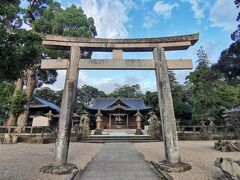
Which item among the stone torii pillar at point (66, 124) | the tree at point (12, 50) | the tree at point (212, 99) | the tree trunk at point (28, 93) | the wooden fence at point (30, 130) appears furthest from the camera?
the tree at point (212, 99)

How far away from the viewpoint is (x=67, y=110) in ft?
22.4

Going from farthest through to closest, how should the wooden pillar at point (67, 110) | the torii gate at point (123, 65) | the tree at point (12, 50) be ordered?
1. the torii gate at point (123, 65)
2. the wooden pillar at point (67, 110)
3. the tree at point (12, 50)

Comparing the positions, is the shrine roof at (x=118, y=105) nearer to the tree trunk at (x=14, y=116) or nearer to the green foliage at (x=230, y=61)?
the tree trunk at (x=14, y=116)

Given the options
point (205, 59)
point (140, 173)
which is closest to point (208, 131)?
point (140, 173)

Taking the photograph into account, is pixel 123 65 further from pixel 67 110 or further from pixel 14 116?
pixel 14 116

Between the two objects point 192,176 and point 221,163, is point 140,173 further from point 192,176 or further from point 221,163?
point 221,163

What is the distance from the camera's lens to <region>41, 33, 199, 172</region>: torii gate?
6.67 m

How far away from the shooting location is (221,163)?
4.99 metres

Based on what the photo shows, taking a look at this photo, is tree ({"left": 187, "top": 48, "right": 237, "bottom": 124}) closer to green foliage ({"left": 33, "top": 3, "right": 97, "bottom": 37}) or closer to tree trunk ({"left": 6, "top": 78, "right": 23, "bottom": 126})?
green foliage ({"left": 33, "top": 3, "right": 97, "bottom": 37})

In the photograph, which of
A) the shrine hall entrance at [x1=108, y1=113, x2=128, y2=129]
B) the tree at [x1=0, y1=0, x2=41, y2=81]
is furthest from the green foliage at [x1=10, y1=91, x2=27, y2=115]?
the shrine hall entrance at [x1=108, y1=113, x2=128, y2=129]

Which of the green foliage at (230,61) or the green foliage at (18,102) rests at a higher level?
the green foliage at (230,61)

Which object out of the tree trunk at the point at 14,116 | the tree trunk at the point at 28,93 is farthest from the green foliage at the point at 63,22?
the tree trunk at the point at 14,116

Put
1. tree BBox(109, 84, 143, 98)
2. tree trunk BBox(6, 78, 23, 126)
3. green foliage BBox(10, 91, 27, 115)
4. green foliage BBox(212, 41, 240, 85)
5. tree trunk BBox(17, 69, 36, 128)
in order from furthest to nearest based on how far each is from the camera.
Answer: tree BBox(109, 84, 143, 98) → tree trunk BBox(17, 69, 36, 128) → tree trunk BBox(6, 78, 23, 126) → green foliage BBox(10, 91, 27, 115) → green foliage BBox(212, 41, 240, 85)

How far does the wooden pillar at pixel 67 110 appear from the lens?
6559mm
